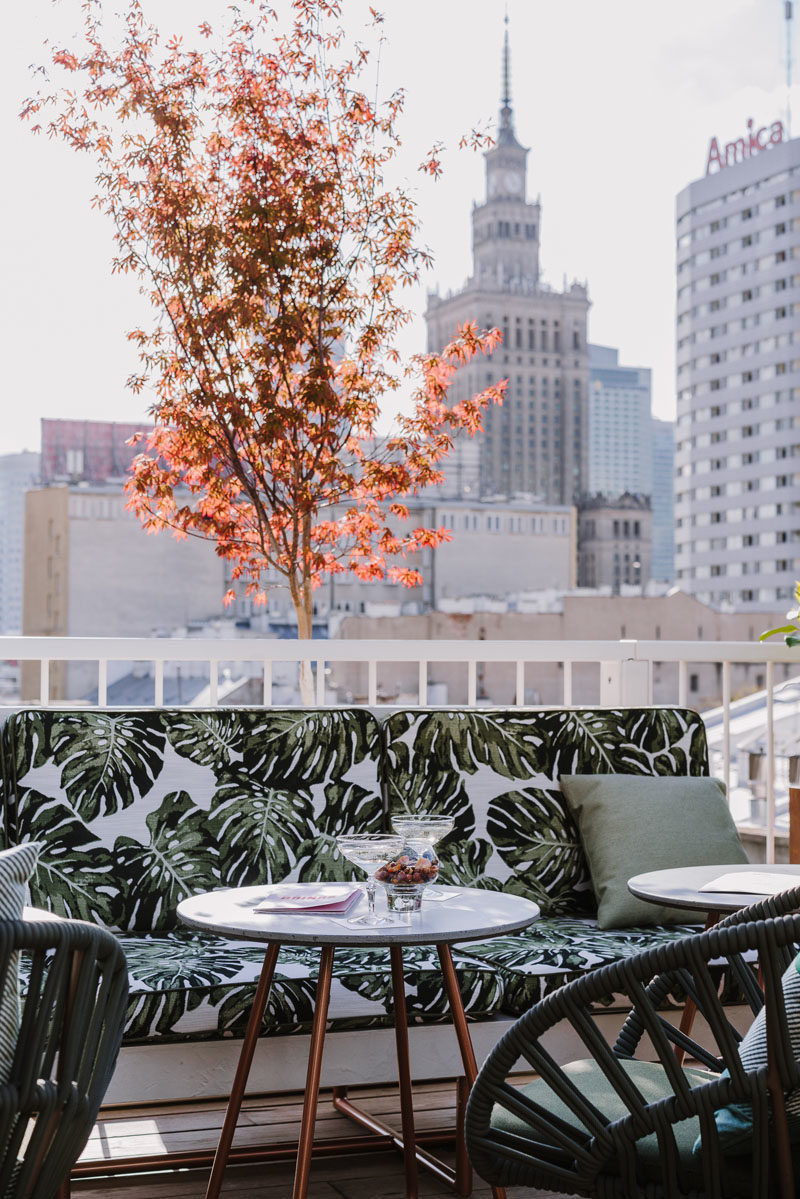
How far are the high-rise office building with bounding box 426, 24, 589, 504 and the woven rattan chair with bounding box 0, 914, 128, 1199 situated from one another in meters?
75.6

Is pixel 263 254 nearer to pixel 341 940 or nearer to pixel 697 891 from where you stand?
pixel 697 891

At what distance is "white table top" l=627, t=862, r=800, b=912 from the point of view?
6.98 feet

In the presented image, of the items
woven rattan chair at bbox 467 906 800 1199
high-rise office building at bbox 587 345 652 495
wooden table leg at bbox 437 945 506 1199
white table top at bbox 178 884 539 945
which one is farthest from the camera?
high-rise office building at bbox 587 345 652 495

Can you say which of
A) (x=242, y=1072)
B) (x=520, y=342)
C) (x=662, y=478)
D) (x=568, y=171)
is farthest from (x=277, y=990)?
(x=662, y=478)

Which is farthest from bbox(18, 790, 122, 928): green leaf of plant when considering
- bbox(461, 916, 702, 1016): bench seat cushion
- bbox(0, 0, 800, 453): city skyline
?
bbox(0, 0, 800, 453): city skyline

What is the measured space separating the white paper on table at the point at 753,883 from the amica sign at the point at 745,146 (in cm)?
7371

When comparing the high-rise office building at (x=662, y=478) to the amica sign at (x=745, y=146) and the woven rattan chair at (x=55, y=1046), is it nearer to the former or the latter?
the amica sign at (x=745, y=146)

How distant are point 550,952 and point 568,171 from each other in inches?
3055

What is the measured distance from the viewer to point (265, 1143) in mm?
2604

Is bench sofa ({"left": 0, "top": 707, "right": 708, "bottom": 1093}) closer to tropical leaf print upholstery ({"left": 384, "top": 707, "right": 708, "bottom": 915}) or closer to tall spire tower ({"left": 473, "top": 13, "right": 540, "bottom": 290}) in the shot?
tropical leaf print upholstery ({"left": 384, "top": 707, "right": 708, "bottom": 915})

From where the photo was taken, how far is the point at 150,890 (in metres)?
2.85

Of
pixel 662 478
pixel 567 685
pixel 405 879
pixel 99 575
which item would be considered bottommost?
pixel 405 879

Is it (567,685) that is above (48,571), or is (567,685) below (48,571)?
below

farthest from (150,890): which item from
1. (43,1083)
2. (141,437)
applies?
(141,437)
